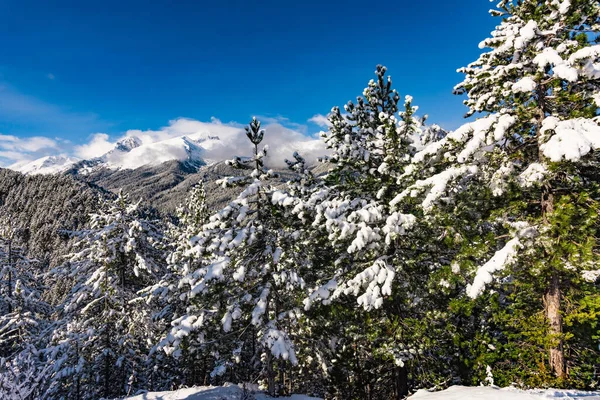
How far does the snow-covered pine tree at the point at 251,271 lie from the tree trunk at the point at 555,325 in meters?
6.47

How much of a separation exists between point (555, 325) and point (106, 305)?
59.3 feet

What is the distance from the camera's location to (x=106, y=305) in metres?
16.8

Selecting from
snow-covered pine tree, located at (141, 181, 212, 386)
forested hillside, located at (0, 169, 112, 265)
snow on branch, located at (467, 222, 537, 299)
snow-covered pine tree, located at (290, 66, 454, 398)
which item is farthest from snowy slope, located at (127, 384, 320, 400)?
forested hillside, located at (0, 169, 112, 265)

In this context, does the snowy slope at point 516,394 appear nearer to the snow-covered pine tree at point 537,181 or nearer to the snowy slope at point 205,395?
the snow-covered pine tree at point 537,181

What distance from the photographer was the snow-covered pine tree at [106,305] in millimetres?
16469

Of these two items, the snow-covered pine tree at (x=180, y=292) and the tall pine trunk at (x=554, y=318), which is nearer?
the tall pine trunk at (x=554, y=318)

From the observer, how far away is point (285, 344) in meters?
10.5

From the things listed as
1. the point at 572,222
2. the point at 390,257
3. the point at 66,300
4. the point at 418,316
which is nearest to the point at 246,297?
the point at 390,257

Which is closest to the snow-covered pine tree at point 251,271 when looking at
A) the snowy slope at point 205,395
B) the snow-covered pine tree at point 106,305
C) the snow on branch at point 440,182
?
the snowy slope at point 205,395

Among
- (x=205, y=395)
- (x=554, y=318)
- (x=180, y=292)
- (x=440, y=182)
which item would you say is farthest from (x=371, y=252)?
(x=180, y=292)

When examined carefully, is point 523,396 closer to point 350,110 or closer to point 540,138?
point 540,138

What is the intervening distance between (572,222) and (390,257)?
→ 4742 millimetres

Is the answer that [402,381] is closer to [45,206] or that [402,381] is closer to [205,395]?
[205,395]

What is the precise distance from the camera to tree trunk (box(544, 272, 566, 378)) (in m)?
6.88
